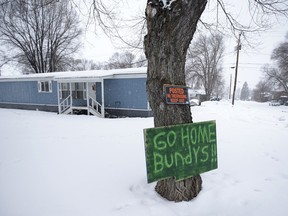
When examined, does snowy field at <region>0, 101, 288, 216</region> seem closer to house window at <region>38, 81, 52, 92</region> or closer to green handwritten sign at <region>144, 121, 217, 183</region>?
green handwritten sign at <region>144, 121, 217, 183</region>

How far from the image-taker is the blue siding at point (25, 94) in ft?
47.8

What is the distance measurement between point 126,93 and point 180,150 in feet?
30.8

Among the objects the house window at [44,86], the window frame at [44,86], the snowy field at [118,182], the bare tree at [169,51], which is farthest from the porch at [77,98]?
the bare tree at [169,51]

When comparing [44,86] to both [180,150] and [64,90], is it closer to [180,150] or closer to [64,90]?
[64,90]

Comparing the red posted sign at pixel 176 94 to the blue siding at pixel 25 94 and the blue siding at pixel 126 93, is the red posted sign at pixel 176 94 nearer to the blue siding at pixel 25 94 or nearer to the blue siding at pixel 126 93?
the blue siding at pixel 126 93

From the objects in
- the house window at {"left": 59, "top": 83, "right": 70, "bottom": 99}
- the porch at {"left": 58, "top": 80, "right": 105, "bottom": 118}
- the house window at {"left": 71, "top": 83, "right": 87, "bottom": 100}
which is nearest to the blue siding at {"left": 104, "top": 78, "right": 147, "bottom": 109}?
the porch at {"left": 58, "top": 80, "right": 105, "bottom": 118}

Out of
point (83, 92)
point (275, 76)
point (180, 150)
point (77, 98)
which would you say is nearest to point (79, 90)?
point (83, 92)

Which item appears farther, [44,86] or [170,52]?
[44,86]

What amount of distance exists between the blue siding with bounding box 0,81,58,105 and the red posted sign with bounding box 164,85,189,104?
14.2 m

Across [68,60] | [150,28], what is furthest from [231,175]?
[68,60]

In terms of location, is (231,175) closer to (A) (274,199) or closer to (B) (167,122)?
(A) (274,199)

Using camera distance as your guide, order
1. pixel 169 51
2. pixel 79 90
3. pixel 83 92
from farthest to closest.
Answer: pixel 79 90 → pixel 83 92 → pixel 169 51

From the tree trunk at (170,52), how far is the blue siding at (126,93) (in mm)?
8360

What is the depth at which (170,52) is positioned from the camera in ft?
7.59
